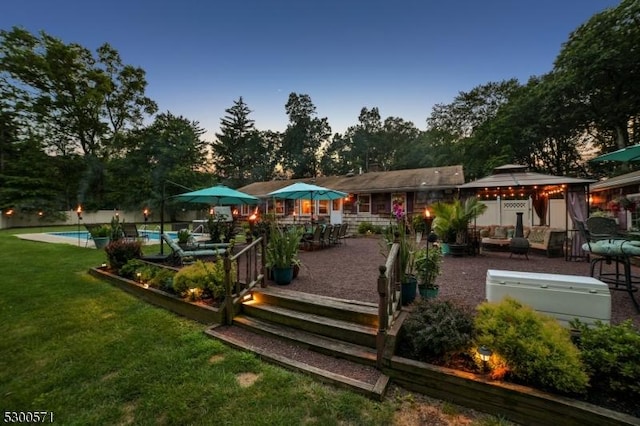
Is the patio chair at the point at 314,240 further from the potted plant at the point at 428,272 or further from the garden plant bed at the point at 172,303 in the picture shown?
the potted plant at the point at 428,272

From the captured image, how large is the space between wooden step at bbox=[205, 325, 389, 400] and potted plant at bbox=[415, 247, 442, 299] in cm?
151

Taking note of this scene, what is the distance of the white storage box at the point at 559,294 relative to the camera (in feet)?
8.81

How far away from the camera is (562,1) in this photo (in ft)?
30.9

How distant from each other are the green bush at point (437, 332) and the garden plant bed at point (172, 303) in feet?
8.94

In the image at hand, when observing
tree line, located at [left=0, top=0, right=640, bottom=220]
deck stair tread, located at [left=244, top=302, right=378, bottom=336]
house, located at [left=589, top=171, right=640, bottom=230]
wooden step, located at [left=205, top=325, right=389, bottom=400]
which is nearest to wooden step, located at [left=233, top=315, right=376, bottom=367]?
wooden step, located at [left=205, top=325, right=389, bottom=400]

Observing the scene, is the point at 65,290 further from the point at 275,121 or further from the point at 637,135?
the point at 275,121

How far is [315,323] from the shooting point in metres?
3.42

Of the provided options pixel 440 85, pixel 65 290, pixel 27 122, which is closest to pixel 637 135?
pixel 440 85

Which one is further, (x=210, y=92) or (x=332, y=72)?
(x=210, y=92)

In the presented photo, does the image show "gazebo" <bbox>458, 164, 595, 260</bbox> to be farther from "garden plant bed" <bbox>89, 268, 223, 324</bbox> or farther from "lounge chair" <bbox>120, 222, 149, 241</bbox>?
"lounge chair" <bbox>120, 222, 149, 241</bbox>

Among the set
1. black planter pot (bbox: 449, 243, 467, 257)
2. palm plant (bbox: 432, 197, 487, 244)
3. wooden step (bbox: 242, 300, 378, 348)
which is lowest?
wooden step (bbox: 242, 300, 378, 348)

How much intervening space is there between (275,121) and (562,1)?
30629mm

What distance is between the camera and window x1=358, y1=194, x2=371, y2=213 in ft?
57.1

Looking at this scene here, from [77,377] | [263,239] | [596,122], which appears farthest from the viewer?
[596,122]
